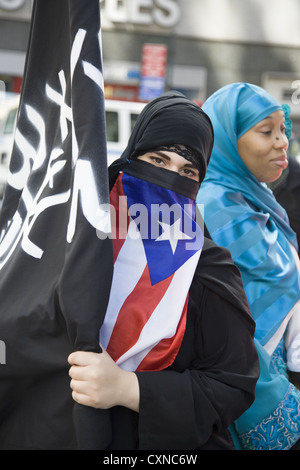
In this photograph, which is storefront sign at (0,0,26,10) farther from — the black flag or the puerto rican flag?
the puerto rican flag

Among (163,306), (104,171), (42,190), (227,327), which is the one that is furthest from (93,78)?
(227,327)

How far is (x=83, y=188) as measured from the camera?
140 cm

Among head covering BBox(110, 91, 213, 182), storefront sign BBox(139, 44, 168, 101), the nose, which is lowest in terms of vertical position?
storefront sign BBox(139, 44, 168, 101)

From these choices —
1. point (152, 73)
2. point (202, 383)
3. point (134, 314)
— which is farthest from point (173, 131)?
point (152, 73)

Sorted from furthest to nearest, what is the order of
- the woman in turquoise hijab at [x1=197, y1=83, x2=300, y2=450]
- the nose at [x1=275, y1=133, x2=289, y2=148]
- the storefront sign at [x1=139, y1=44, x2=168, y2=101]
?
the storefront sign at [x1=139, y1=44, x2=168, y2=101] → the nose at [x1=275, y1=133, x2=289, y2=148] → the woman in turquoise hijab at [x1=197, y1=83, x2=300, y2=450]

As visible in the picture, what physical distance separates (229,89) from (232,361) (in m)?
1.28

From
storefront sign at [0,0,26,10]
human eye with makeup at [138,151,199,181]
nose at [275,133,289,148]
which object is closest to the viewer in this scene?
human eye with makeup at [138,151,199,181]

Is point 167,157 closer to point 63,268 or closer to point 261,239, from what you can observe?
point 63,268

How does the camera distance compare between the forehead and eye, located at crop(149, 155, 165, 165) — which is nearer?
eye, located at crop(149, 155, 165, 165)

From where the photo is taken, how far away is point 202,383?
1.44 meters

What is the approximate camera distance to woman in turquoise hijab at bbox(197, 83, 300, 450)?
1.94m

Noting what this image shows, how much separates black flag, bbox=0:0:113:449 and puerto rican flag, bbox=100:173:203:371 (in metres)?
0.13

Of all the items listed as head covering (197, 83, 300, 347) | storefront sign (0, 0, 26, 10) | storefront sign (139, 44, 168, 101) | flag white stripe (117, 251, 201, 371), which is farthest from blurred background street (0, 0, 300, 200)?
flag white stripe (117, 251, 201, 371)

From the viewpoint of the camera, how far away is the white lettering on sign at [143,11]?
1492cm
